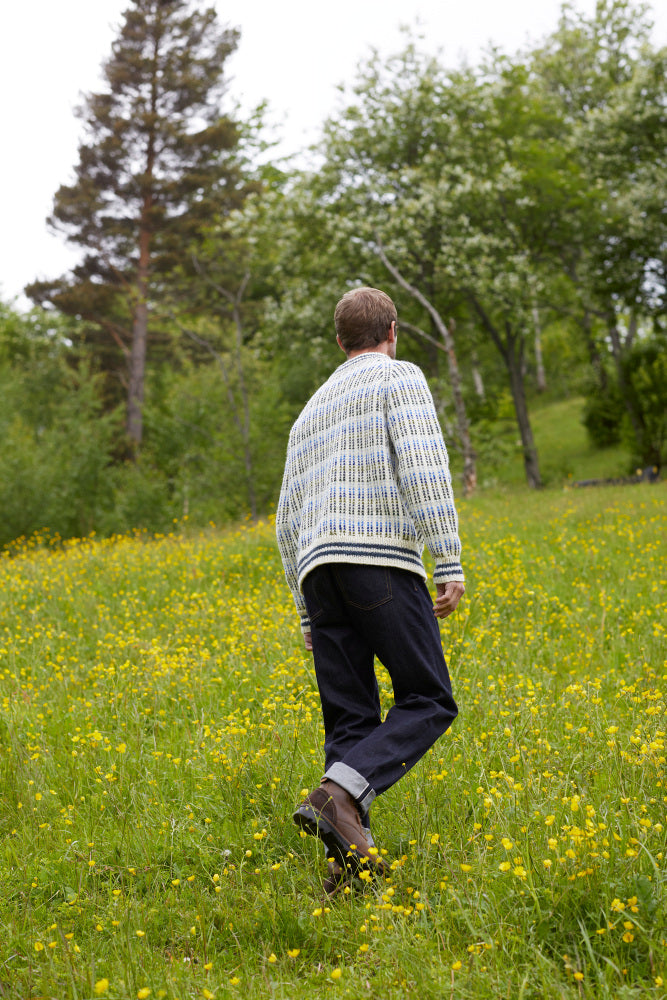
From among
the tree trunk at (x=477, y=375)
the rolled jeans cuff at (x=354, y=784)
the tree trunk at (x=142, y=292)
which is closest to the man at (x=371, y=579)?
the rolled jeans cuff at (x=354, y=784)

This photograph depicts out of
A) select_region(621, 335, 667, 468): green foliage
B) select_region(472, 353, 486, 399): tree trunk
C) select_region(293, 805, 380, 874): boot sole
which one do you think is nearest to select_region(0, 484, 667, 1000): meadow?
select_region(293, 805, 380, 874): boot sole

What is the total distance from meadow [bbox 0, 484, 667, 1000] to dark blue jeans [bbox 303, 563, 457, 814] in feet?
1.03

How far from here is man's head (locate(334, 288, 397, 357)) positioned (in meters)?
3.17

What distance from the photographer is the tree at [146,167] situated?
22781 millimetres

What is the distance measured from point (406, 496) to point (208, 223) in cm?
2160

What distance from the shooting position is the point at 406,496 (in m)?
2.92

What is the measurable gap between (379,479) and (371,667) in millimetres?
721

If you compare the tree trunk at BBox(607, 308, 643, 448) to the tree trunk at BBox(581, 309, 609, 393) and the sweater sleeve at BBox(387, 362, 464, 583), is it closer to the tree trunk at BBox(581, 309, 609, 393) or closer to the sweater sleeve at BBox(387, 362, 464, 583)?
the tree trunk at BBox(581, 309, 609, 393)

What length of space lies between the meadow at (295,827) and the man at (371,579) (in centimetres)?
32

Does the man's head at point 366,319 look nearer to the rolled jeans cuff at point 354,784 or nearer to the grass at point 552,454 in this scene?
the rolled jeans cuff at point 354,784

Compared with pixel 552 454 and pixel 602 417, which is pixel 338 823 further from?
pixel 552 454

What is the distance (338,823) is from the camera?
9.04ft

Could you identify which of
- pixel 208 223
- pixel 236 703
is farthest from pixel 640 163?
pixel 236 703

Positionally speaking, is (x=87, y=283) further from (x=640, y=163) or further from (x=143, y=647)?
(x=143, y=647)
